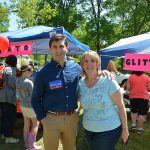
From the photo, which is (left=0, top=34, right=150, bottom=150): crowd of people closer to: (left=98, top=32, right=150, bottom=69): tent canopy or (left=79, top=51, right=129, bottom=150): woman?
(left=79, top=51, right=129, bottom=150): woman

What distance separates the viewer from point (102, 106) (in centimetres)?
347

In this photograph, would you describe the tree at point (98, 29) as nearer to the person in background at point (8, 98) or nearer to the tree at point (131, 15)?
the tree at point (131, 15)

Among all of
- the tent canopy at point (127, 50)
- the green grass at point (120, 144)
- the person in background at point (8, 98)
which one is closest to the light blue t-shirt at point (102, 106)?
the green grass at point (120, 144)

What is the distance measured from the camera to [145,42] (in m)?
7.00

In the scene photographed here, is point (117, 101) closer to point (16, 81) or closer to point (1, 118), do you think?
point (16, 81)

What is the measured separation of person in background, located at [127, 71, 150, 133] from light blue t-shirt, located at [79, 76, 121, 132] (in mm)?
3931

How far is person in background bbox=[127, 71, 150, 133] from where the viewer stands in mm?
7352

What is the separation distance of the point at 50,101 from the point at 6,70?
9.43 feet

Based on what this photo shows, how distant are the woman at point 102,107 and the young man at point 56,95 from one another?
0.21 m

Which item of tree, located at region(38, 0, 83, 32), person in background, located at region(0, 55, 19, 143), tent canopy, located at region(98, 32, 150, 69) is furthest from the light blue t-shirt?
tree, located at region(38, 0, 83, 32)

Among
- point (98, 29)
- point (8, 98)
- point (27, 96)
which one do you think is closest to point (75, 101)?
point (27, 96)

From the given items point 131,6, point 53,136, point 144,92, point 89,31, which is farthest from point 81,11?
point 53,136

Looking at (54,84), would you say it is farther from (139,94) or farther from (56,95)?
(139,94)

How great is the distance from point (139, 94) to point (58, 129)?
13.1 feet
